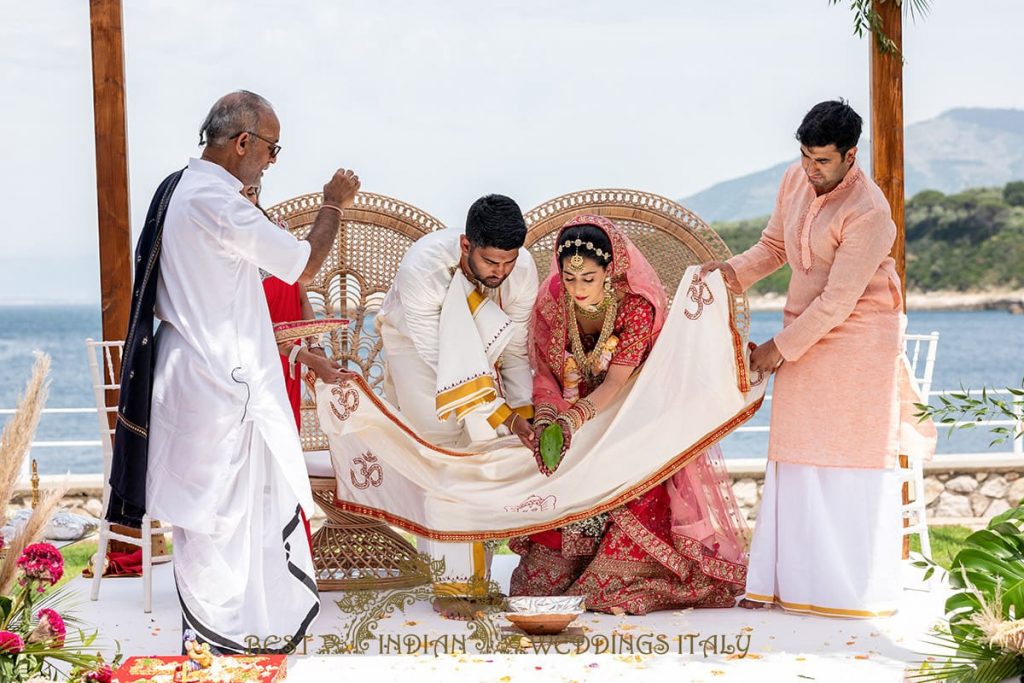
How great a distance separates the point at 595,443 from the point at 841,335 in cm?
96

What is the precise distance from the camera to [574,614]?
4.18 m

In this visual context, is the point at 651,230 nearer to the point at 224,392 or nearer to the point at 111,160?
the point at 224,392

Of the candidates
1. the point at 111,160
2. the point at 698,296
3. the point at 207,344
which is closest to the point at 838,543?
the point at 698,296

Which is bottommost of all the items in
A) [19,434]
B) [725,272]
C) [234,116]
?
[19,434]

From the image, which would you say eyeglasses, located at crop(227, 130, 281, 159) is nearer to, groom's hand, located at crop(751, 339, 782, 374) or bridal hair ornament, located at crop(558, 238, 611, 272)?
bridal hair ornament, located at crop(558, 238, 611, 272)

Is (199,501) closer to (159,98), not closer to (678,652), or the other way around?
(678,652)

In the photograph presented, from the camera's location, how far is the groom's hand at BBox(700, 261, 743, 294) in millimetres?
4605

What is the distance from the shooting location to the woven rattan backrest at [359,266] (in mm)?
5227

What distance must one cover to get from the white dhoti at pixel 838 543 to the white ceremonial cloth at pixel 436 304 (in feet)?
A: 3.48

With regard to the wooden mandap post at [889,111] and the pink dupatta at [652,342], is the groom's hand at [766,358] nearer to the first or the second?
the pink dupatta at [652,342]

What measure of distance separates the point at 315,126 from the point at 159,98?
15.3 feet

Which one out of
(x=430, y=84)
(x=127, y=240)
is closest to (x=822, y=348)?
(x=127, y=240)

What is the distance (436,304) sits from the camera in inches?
180

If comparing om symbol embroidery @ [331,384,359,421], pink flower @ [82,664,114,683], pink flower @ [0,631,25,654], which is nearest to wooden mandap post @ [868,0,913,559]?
om symbol embroidery @ [331,384,359,421]
